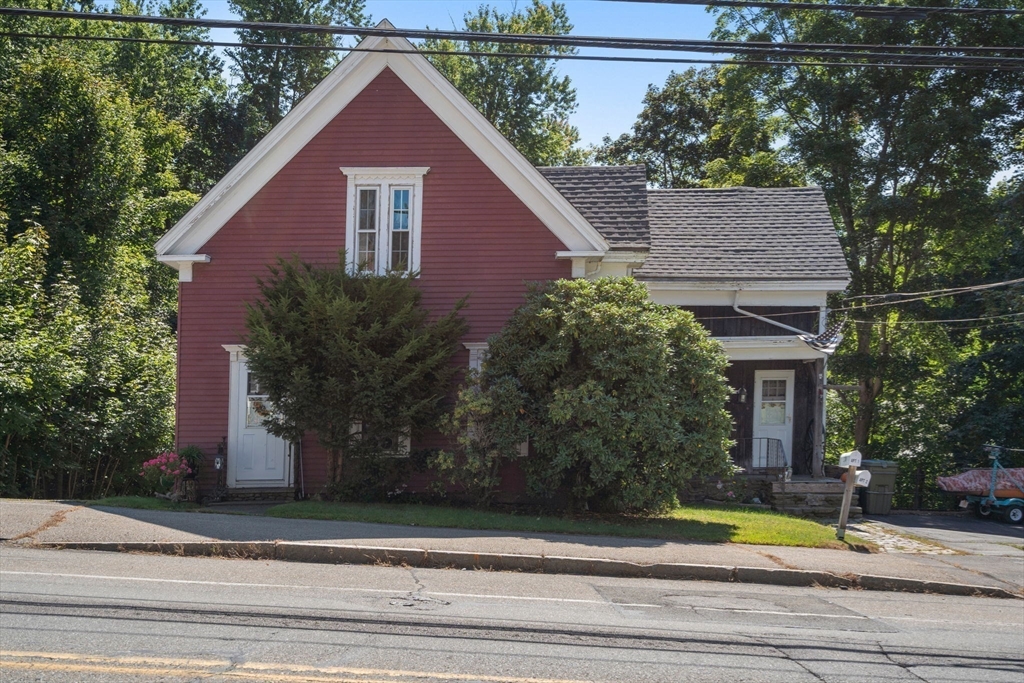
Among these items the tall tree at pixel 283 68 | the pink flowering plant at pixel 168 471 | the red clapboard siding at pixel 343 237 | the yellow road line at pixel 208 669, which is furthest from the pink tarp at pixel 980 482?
the tall tree at pixel 283 68

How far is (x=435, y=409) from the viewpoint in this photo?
614 inches

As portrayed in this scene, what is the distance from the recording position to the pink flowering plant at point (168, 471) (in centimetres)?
1598

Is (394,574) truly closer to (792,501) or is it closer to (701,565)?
(701,565)

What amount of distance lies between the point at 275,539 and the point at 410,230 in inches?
279

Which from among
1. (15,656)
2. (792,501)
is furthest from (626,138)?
(15,656)

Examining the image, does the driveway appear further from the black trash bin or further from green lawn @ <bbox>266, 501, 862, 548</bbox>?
green lawn @ <bbox>266, 501, 862, 548</bbox>

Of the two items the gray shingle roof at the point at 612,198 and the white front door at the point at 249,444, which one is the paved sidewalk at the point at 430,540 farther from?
the gray shingle roof at the point at 612,198

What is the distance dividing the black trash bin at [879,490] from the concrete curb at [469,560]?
8.88m

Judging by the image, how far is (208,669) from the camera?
6477 mm

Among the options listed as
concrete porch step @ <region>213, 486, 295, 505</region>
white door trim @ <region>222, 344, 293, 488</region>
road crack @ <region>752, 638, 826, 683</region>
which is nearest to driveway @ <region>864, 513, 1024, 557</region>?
road crack @ <region>752, 638, 826, 683</region>

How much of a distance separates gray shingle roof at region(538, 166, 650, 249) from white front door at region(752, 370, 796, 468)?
5089 mm

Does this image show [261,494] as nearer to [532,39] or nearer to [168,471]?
[168,471]

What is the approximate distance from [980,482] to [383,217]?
14181 millimetres

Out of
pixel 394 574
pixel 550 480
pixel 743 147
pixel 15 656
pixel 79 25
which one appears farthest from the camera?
pixel 743 147
